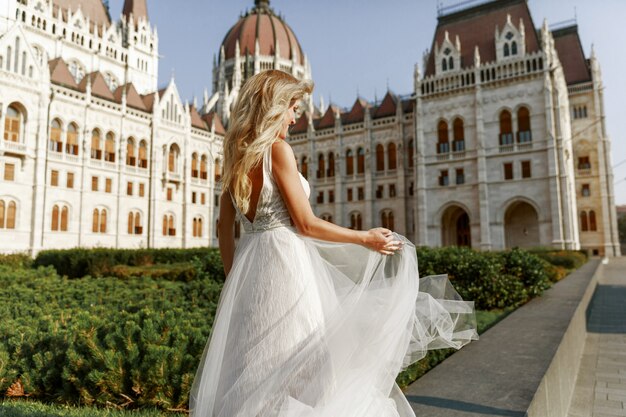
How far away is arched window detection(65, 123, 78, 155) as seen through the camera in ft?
106

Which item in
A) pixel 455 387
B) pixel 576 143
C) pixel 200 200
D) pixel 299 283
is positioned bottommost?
pixel 455 387

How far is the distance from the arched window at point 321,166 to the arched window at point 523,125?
63.6 feet

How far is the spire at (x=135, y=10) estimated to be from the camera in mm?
48200

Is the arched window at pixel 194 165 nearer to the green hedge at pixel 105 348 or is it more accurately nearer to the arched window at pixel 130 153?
the arched window at pixel 130 153

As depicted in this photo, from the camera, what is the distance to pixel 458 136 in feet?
118

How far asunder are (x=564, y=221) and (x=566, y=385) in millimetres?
30128

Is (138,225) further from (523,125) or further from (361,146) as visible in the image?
(523,125)

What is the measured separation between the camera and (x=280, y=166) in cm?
220

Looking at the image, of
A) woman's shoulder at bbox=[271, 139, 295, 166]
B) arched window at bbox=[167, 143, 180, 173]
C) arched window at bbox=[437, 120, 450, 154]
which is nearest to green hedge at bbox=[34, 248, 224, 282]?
woman's shoulder at bbox=[271, 139, 295, 166]

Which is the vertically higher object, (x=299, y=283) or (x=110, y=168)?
(x=110, y=168)

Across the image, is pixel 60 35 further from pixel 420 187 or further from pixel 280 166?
pixel 280 166

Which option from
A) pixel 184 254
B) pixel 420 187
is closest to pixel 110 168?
pixel 184 254

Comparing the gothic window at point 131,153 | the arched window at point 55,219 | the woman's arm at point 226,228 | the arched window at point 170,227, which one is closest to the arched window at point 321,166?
the arched window at point 170,227

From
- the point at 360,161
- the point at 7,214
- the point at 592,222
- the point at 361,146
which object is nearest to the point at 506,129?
the point at 592,222
